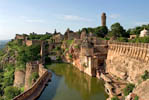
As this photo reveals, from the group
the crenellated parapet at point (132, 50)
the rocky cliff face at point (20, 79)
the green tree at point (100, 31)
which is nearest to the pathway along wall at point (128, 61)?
the crenellated parapet at point (132, 50)

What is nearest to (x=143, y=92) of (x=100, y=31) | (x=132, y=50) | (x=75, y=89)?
(x=75, y=89)

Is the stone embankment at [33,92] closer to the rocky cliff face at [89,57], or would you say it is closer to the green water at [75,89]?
the green water at [75,89]

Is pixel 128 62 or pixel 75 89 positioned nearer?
pixel 75 89

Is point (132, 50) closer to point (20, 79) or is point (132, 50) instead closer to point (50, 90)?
point (50, 90)

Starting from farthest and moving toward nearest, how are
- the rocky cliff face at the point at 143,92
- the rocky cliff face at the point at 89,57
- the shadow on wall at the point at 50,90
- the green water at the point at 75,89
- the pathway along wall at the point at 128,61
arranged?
the rocky cliff face at the point at 89,57, the pathway along wall at the point at 128,61, the green water at the point at 75,89, the shadow on wall at the point at 50,90, the rocky cliff face at the point at 143,92

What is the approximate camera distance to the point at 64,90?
18.0 meters

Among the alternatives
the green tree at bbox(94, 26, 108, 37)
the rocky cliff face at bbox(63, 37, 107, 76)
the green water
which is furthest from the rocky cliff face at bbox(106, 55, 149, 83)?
the green tree at bbox(94, 26, 108, 37)

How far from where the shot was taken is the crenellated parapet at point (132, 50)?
719 inches

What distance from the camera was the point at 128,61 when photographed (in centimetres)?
2070

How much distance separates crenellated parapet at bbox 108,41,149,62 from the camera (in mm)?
18250

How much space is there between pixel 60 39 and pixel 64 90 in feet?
113

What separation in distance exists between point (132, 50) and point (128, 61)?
82.1 inches

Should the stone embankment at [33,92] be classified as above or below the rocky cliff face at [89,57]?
below

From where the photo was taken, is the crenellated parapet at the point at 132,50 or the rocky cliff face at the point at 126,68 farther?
the crenellated parapet at the point at 132,50
